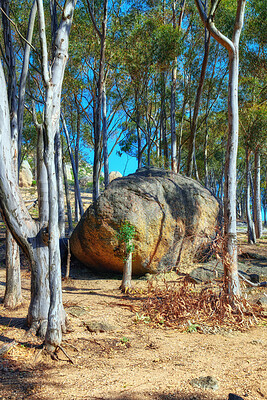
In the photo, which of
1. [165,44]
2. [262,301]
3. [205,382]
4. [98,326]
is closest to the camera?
[205,382]

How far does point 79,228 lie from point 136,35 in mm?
9651

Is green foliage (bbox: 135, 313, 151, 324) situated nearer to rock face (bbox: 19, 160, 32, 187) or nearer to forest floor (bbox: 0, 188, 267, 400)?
forest floor (bbox: 0, 188, 267, 400)

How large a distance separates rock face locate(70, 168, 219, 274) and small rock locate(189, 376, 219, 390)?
14.6ft

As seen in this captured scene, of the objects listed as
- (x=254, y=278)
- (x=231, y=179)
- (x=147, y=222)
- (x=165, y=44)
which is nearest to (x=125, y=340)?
(x=231, y=179)

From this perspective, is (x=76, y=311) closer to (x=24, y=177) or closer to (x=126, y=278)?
(x=126, y=278)

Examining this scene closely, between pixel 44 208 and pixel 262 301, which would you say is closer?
pixel 44 208

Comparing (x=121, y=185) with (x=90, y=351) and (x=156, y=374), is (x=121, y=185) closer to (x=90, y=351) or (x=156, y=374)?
(x=90, y=351)

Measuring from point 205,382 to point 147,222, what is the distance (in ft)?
17.9

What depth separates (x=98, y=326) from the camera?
507cm

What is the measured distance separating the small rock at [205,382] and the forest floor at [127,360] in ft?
0.11

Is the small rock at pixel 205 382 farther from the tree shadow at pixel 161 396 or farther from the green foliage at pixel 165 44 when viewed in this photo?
the green foliage at pixel 165 44

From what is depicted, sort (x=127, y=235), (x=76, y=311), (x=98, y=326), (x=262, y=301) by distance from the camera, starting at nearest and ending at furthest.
→ (x=98, y=326) → (x=76, y=311) → (x=262, y=301) → (x=127, y=235)

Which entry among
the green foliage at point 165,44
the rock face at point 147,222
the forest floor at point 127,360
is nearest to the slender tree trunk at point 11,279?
the forest floor at point 127,360

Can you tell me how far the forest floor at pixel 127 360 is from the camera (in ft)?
10.5
